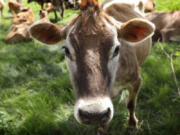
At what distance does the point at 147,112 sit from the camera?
3.00 m

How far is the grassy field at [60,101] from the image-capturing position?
2799 mm

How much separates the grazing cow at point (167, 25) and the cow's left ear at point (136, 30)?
3648mm

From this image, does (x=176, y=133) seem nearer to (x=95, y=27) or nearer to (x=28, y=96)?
(x=95, y=27)

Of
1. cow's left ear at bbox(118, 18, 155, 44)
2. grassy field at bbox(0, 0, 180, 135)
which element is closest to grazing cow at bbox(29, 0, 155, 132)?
cow's left ear at bbox(118, 18, 155, 44)

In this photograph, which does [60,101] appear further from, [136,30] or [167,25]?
[167,25]

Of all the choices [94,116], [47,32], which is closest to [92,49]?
[94,116]

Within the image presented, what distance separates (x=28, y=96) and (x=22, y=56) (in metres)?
2.03

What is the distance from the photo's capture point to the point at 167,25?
5.68 m

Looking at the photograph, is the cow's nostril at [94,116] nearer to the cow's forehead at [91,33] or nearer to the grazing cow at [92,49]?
the grazing cow at [92,49]

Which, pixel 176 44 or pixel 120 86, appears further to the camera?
pixel 176 44

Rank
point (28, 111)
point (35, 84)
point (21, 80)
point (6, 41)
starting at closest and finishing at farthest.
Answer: point (28, 111) → point (35, 84) → point (21, 80) → point (6, 41)

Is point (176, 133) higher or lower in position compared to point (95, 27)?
lower

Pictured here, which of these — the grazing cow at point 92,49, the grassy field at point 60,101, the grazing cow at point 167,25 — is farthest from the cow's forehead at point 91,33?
the grazing cow at point 167,25

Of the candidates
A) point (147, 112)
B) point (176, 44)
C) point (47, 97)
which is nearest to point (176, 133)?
point (147, 112)
